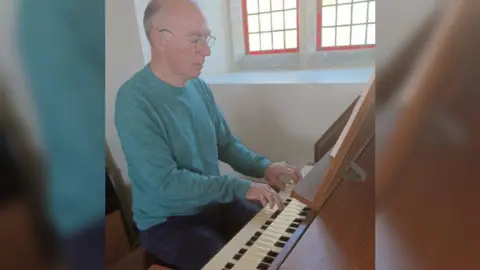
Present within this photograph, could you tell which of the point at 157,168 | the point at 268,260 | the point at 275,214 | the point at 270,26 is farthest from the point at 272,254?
the point at 270,26

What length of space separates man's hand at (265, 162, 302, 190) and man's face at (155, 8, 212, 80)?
0.28 m

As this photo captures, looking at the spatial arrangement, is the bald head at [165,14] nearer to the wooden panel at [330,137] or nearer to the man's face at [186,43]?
the man's face at [186,43]

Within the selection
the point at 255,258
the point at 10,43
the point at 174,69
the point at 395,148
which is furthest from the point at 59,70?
the point at 174,69

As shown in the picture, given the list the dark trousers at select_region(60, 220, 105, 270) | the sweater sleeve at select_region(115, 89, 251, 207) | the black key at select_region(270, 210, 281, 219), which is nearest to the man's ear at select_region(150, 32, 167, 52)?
the sweater sleeve at select_region(115, 89, 251, 207)

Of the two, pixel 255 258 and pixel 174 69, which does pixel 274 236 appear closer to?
pixel 255 258

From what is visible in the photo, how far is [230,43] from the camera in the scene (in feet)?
3.11

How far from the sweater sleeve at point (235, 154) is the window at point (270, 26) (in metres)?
0.18

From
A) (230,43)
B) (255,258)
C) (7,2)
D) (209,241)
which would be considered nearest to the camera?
(7,2)

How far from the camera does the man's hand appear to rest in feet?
2.86

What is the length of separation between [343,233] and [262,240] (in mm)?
145

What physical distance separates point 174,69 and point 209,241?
13.2 inches

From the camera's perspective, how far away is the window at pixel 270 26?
833 millimetres

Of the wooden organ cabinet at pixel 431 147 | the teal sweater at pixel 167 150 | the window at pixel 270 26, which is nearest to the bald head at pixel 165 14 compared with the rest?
the teal sweater at pixel 167 150

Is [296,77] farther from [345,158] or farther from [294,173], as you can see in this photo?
[345,158]
